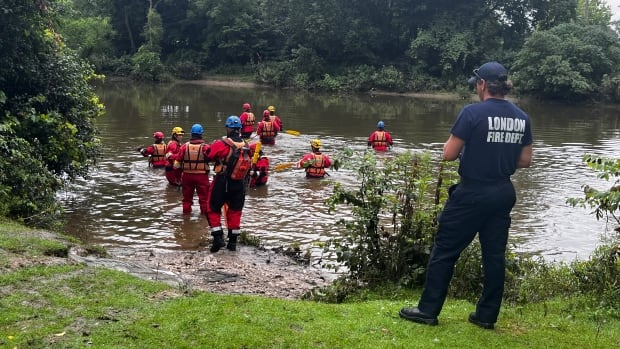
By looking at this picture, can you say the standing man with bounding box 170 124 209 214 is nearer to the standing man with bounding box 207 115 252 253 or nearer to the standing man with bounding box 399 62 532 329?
the standing man with bounding box 207 115 252 253

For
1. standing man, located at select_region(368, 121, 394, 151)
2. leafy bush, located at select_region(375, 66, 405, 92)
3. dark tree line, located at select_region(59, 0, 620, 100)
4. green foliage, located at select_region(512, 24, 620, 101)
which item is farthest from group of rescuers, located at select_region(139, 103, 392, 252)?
leafy bush, located at select_region(375, 66, 405, 92)

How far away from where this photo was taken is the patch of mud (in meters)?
7.38

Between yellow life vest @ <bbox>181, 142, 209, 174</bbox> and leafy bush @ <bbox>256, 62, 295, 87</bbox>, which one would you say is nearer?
yellow life vest @ <bbox>181, 142, 209, 174</bbox>

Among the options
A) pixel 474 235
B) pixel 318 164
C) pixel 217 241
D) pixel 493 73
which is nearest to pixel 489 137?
pixel 493 73

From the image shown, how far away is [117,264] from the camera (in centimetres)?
732

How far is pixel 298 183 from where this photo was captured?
15820mm

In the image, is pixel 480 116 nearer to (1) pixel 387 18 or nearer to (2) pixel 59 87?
(2) pixel 59 87

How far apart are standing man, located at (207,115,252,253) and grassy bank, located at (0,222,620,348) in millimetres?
3282

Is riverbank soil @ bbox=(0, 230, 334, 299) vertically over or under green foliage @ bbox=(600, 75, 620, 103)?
under

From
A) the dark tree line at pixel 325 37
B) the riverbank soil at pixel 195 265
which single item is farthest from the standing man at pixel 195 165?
the dark tree line at pixel 325 37

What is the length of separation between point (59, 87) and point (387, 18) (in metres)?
51.4

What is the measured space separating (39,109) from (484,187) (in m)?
9.67

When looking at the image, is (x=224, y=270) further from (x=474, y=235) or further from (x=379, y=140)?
(x=379, y=140)

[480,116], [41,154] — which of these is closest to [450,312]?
[480,116]
